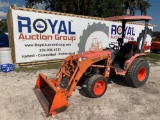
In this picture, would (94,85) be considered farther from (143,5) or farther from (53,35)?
(143,5)

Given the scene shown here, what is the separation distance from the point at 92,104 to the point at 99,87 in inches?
22.9

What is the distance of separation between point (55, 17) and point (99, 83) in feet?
18.3

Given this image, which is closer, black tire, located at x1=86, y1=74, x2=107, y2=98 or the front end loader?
the front end loader

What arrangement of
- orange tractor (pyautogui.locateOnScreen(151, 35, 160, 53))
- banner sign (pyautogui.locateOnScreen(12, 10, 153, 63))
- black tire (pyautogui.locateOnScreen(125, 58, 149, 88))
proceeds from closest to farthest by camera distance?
black tire (pyautogui.locateOnScreen(125, 58, 149, 88))
banner sign (pyautogui.locateOnScreen(12, 10, 153, 63))
orange tractor (pyautogui.locateOnScreen(151, 35, 160, 53))

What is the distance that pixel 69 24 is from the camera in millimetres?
9625

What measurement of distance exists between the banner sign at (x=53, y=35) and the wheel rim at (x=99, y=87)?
4.97 meters

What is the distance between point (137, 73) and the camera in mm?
5438

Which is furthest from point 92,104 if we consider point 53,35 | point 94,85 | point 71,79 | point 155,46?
point 155,46

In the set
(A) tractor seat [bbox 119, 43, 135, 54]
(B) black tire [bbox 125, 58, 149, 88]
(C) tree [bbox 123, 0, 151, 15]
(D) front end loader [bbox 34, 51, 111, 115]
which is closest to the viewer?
(D) front end loader [bbox 34, 51, 111, 115]

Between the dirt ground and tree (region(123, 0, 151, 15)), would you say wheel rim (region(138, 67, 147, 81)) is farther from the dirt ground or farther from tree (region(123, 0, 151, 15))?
tree (region(123, 0, 151, 15))

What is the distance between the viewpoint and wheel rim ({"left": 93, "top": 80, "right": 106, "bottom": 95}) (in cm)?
467

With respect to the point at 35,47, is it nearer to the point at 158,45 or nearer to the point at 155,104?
the point at 155,104

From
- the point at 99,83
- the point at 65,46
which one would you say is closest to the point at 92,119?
the point at 99,83

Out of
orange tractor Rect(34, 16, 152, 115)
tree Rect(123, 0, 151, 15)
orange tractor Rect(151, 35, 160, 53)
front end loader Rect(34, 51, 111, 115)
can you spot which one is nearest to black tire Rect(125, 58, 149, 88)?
orange tractor Rect(34, 16, 152, 115)
